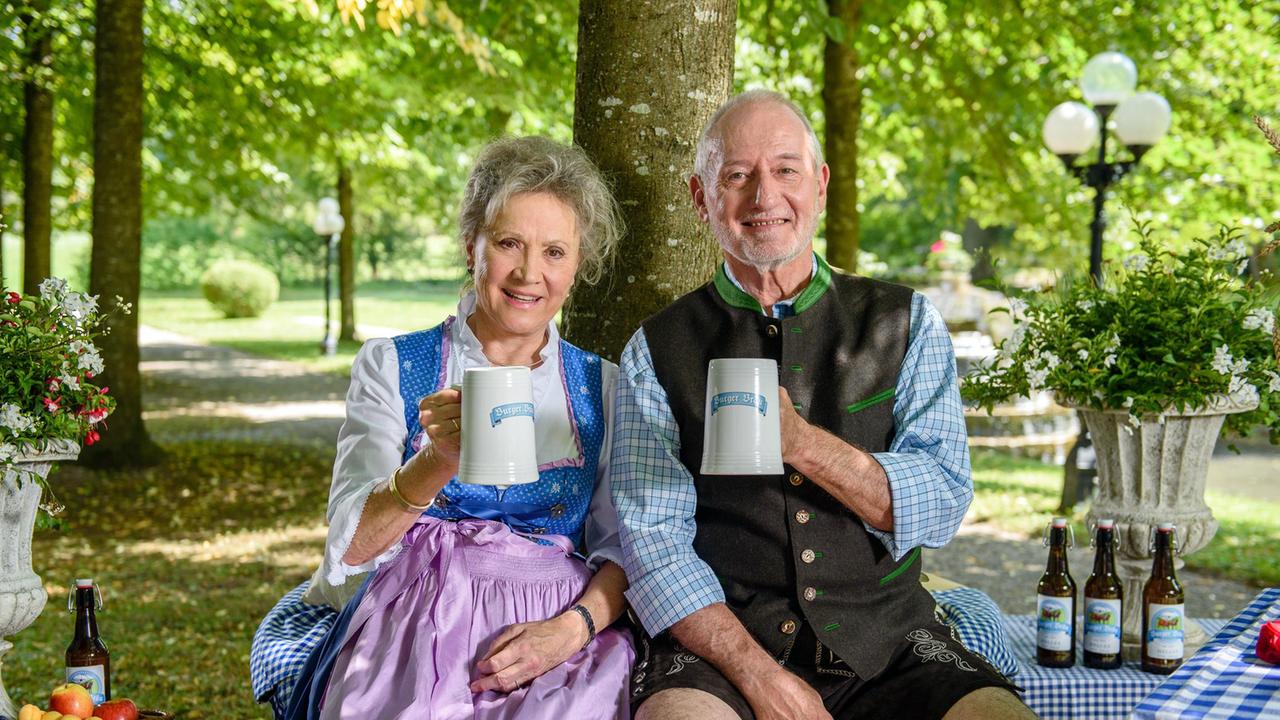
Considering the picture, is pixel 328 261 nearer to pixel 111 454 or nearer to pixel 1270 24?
pixel 111 454

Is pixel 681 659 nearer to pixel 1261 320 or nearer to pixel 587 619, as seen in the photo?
pixel 587 619

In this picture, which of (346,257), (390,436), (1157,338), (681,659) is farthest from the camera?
(346,257)

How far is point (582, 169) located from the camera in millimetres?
3031

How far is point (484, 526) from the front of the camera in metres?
2.87

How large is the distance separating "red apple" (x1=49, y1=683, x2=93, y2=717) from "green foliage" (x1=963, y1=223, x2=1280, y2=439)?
2.70 meters

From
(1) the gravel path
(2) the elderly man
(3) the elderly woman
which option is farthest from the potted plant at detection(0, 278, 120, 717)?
(1) the gravel path

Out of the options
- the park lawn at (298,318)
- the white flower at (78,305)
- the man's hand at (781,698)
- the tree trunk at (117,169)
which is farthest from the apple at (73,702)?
the park lawn at (298,318)

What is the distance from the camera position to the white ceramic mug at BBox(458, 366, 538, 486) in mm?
2213

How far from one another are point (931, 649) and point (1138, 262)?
1468 millimetres

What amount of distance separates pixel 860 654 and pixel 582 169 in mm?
1395

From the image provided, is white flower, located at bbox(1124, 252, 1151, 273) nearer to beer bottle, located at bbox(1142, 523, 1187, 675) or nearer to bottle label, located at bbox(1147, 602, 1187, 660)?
beer bottle, located at bbox(1142, 523, 1187, 675)

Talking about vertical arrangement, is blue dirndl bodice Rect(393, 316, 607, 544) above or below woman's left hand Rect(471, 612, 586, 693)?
above

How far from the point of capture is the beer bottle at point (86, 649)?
3.00 m

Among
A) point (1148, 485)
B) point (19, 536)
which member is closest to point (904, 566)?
point (1148, 485)
